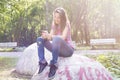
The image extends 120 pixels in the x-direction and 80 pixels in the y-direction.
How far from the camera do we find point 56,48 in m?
6.64

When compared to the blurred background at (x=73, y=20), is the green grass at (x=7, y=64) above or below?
below

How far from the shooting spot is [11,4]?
981 inches

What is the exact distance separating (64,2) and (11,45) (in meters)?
8.65

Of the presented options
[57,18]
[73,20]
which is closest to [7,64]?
[57,18]

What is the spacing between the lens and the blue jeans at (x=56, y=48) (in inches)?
261

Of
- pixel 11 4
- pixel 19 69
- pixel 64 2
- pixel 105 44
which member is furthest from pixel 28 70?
pixel 64 2

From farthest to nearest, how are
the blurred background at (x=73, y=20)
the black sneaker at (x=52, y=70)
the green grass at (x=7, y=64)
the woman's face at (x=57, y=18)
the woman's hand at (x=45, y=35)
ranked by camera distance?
1. the blurred background at (x=73, y=20)
2. the green grass at (x=7, y=64)
3. the woman's face at (x=57, y=18)
4. the woman's hand at (x=45, y=35)
5. the black sneaker at (x=52, y=70)

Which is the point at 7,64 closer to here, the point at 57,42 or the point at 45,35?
the point at 45,35

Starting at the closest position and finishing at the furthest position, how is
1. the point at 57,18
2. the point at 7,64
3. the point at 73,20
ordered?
the point at 57,18 < the point at 7,64 < the point at 73,20

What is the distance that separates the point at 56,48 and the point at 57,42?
0.39 feet

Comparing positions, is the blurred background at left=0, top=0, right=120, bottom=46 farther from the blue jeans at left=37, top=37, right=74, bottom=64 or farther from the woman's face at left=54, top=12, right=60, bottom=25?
the blue jeans at left=37, top=37, right=74, bottom=64

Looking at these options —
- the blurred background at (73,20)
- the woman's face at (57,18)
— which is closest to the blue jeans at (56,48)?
the woman's face at (57,18)

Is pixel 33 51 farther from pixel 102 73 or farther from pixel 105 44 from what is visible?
pixel 105 44

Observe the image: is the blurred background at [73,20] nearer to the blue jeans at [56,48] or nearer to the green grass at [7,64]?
the green grass at [7,64]
